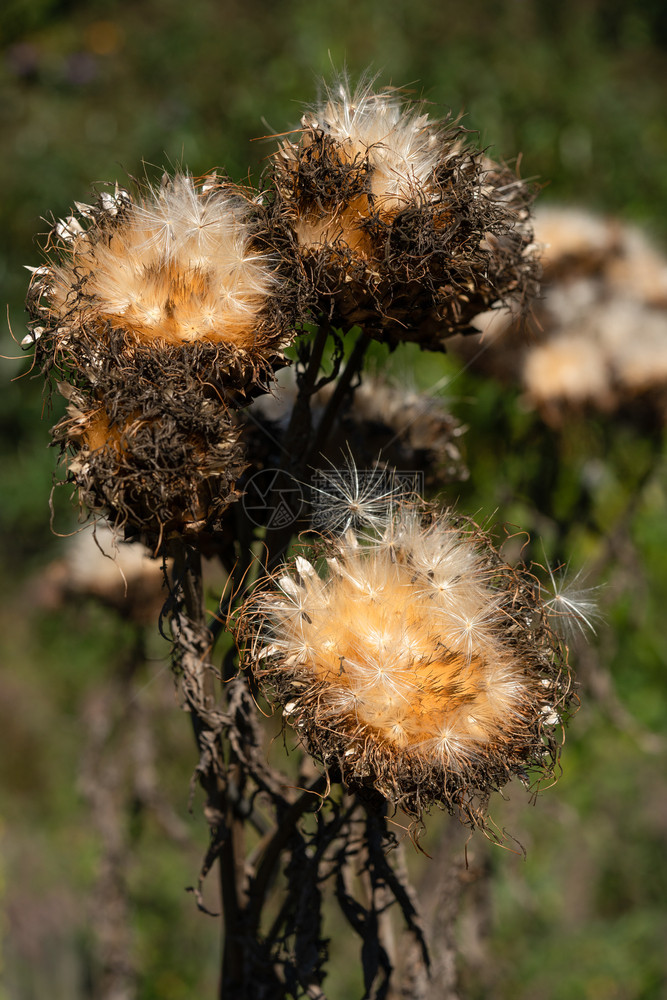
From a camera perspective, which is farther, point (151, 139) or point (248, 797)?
point (151, 139)

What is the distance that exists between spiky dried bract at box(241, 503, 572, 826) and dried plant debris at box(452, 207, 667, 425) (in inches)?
57.2

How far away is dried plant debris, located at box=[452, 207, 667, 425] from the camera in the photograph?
8.57ft

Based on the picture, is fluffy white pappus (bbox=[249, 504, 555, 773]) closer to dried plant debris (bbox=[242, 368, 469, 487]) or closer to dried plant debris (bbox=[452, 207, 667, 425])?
dried plant debris (bbox=[242, 368, 469, 487])

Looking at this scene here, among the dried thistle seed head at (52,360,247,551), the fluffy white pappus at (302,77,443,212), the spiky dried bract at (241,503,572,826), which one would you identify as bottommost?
the spiky dried bract at (241,503,572,826)

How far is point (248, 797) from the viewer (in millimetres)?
1437

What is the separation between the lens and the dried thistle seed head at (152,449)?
97cm

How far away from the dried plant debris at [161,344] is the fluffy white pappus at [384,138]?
0.17m

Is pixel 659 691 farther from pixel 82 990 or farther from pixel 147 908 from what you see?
pixel 82 990

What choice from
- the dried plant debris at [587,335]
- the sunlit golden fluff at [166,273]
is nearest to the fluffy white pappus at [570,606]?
the sunlit golden fluff at [166,273]

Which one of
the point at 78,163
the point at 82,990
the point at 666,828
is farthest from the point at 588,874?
the point at 78,163

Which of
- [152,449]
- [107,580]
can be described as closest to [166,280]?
[152,449]

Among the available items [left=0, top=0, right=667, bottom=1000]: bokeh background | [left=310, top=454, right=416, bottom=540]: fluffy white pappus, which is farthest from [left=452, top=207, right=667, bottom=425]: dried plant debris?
[left=310, top=454, right=416, bottom=540]: fluffy white pappus

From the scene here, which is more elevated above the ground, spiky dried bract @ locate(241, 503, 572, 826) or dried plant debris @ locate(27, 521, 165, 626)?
dried plant debris @ locate(27, 521, 165, 626)

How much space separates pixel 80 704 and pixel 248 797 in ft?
11.1
